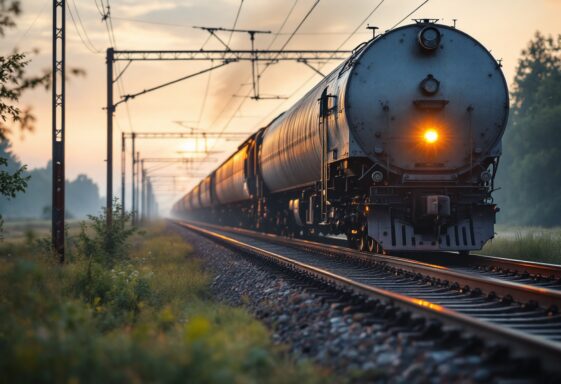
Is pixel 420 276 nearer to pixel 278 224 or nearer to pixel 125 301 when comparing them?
pixel 125 301

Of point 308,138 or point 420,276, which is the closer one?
point 420,276

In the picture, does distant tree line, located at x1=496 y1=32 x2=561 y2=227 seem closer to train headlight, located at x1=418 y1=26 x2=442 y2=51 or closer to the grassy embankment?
train headlight, located at x1=418 y1=26 x2=442 y2=51

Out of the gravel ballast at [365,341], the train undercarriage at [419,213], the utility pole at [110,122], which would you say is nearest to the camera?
the gravel ballast at [365,341]

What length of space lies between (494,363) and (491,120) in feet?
28.3

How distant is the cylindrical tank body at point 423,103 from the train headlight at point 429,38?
0.06 meters

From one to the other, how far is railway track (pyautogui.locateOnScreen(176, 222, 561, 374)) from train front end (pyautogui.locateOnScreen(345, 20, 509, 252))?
737mm

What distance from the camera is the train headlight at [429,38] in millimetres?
12438

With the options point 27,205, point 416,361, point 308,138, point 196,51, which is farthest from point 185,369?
point 27,205

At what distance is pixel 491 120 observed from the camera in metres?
12.6

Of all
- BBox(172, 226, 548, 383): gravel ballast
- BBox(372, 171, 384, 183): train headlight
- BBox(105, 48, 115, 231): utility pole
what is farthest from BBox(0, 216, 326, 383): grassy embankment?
BBox(105, 48, 115, 231): utility pole

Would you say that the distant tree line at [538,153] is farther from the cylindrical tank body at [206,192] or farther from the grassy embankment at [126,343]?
the grassy embankment at [126,343]

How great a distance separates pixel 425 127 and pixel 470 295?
16.0ft

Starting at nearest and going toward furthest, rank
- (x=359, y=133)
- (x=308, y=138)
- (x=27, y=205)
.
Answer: (x=359, y=133) < (x=308, y=138) < (x=27, y=205)

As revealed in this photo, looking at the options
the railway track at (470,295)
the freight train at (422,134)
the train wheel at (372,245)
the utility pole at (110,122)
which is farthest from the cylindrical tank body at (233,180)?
the railway track at (470,295)
